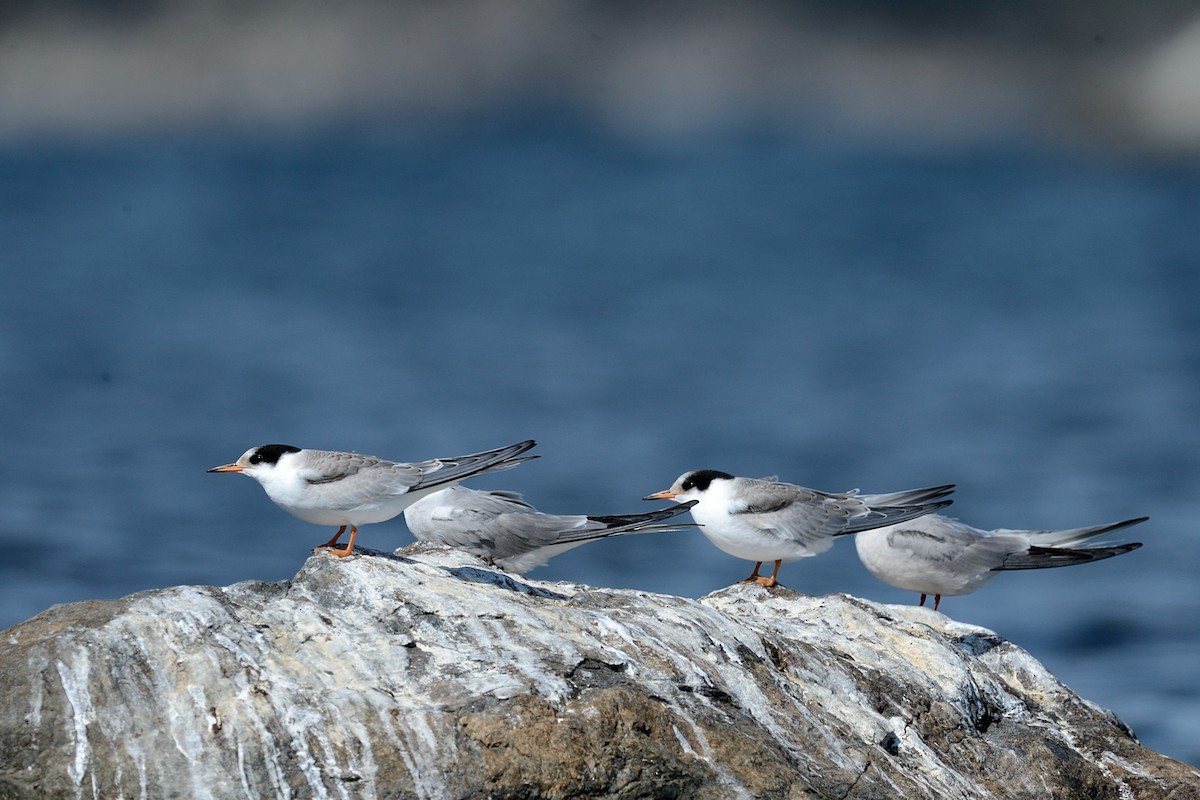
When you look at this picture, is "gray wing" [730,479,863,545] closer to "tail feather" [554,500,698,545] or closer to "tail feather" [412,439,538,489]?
"tail feather" [554,500,698,545]

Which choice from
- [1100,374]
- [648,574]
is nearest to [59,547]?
[648,574]

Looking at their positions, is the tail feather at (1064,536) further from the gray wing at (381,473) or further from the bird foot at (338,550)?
the bird foot at (338,550)

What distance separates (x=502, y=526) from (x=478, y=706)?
2641mm

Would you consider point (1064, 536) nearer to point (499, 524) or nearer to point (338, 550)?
point (499, 524)

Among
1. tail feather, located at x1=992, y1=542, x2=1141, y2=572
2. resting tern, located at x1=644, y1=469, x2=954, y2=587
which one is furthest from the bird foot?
tail feather, located at x1=992, y1=542, x2=1141, y2=572

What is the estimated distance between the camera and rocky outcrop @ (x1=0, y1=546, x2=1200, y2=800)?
4.89m

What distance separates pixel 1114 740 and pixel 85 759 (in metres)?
4.10

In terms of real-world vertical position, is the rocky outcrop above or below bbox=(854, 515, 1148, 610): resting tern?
below

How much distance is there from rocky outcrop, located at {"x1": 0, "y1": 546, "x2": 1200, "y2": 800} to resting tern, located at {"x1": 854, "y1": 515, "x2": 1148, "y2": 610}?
1.69 metres

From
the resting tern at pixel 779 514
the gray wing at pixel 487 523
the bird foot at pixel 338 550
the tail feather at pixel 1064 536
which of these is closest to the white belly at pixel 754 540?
the resting tern at pixel 779 514

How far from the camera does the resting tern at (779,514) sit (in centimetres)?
798

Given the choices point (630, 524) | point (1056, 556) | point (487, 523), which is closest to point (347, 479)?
point (487, 523)

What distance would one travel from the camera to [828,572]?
1930 cm

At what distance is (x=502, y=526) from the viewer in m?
7.76
